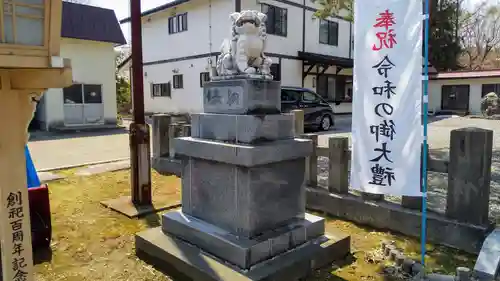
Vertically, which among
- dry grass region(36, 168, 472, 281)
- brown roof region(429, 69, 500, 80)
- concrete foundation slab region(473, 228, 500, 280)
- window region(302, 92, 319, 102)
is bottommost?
dry grass region(36, 168, 472, 281)

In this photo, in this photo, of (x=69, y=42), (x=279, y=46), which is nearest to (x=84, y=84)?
(x=69, y=42)

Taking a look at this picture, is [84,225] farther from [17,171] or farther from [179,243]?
[17,171]

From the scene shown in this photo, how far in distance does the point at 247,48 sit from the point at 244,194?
146cm

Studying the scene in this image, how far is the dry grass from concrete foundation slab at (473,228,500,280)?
1.12 ft

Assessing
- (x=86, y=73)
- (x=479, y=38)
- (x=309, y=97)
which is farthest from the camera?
(x=479, y=38)

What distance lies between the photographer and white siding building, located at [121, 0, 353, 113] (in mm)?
18328

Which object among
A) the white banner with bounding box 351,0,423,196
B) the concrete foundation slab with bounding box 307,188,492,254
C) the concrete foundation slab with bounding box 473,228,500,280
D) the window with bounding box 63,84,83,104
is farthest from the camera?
the window with bounding box 63,84,83,104

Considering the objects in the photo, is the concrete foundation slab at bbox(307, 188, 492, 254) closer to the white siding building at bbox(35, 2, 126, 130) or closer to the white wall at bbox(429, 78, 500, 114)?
the white siding building at bbox(35, 2, 126, 130)

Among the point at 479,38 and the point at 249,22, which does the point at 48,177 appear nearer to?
the point at 249,22

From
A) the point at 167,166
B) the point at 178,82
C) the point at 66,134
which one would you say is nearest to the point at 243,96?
the point at 167,166

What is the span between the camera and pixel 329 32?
21641mm

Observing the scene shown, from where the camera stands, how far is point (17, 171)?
2213 millimetres

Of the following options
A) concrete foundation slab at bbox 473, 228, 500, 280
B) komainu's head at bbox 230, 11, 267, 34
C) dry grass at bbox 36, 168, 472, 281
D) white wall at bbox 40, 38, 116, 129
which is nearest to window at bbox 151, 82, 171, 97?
white wall at bbox 40, 38, 116, 129

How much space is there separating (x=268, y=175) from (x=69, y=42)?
15229 mm
